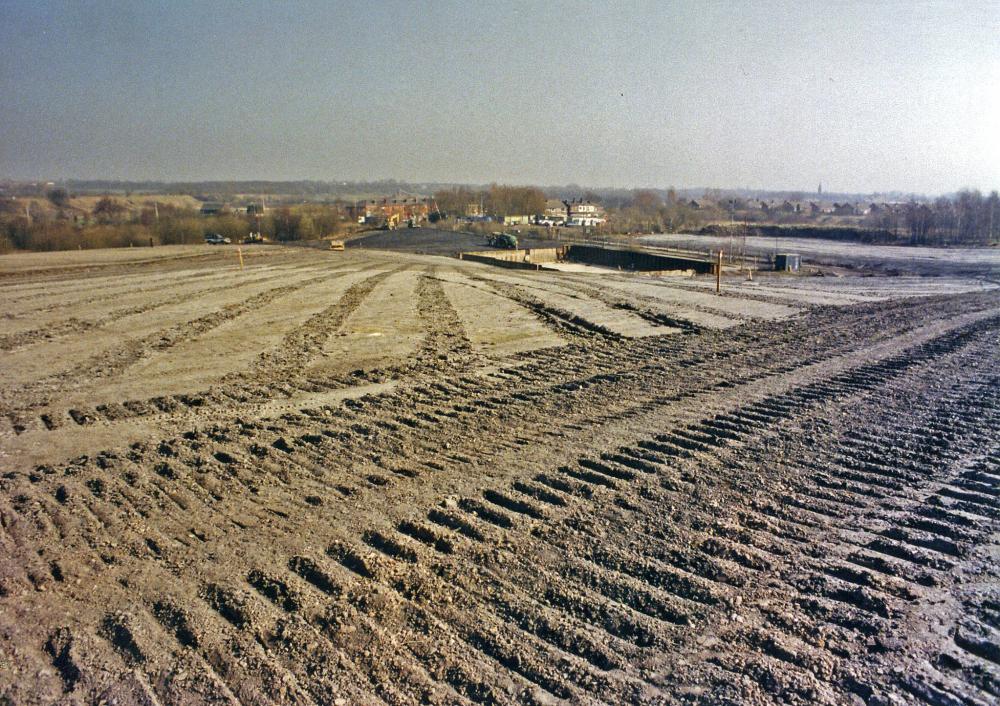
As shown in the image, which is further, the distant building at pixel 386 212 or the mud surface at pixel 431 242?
the distant building at pixel 386 212

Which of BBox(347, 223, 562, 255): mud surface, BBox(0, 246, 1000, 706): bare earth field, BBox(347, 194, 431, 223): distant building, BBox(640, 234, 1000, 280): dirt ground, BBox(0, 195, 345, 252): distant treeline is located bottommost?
BBox(0, 246, 1000, 706): bare earth field

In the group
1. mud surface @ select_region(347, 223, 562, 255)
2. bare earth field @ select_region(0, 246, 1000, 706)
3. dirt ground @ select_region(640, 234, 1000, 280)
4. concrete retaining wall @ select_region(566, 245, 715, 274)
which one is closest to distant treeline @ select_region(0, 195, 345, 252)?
mud surface @ select_region(347, 223, 562, 255)

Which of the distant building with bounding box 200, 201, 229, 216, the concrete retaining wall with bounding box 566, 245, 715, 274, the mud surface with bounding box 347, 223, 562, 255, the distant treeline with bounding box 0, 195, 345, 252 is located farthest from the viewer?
the distant building with bounding box 200, 201, 229, 216

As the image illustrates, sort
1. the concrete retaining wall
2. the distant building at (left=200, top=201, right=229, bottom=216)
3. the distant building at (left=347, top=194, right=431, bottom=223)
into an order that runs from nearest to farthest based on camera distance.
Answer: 1. the concrete retaining wall
2. the distant building at (left=200, top=201, right=229, bottom=216)
3. the distant building at (left=347, top=194, right=431, bottom=223)

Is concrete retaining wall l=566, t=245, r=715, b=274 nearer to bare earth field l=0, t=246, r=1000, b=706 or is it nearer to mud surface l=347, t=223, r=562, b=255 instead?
mud surface l=347, t=223, r=562, b=255

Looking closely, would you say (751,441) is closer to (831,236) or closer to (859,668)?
(859,668)

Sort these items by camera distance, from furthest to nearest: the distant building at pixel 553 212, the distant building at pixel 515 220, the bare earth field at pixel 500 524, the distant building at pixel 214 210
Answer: the distant building at pixel 553 212, the distant building at pixel 515 220, the distant building at pixel 214 210, the bare earth field at pixel 500 524

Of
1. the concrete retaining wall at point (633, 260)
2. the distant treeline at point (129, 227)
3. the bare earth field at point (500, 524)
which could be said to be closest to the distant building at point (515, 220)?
the distant treeline at point (129, 227)

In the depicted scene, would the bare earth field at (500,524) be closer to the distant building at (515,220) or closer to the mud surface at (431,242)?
the mud surface at (431,242)

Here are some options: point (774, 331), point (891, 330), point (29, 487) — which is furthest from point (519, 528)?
point (891, 330)
